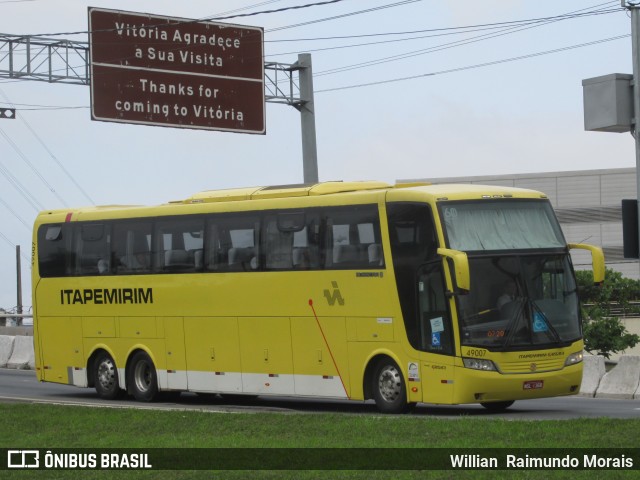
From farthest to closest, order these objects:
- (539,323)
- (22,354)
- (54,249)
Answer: (22,354) → (54,249) → (539,323)

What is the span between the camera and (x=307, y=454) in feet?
43.6

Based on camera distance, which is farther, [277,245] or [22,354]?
[22,354]

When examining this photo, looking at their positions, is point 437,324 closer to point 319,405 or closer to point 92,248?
point 319,405

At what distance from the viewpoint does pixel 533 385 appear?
19344mm

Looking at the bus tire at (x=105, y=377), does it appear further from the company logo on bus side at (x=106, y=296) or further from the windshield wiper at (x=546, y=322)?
the windshield wiper at (x=546, y=322)

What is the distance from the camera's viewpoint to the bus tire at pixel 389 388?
789 inches

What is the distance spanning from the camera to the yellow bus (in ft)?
63.4

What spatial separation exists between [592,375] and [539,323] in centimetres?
692

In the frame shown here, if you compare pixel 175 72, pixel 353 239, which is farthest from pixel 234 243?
pixel 175 72

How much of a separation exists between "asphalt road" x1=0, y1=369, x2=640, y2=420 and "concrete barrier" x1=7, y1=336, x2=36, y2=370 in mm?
8303

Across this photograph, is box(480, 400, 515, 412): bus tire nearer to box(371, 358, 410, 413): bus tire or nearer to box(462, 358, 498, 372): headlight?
box(371, 358, 410, 413): bus tire

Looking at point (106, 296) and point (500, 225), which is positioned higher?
point (500, 225)

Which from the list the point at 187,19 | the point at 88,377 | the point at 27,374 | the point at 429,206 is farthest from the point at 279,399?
the point at 27,374

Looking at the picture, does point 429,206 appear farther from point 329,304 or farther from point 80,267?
point 80,267
